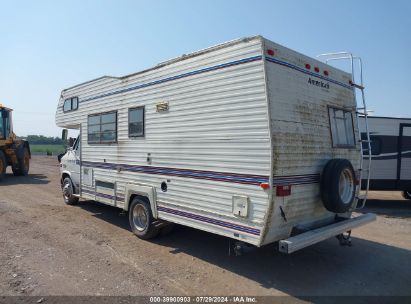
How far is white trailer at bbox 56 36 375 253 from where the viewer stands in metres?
4.93

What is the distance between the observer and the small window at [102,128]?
788 cm

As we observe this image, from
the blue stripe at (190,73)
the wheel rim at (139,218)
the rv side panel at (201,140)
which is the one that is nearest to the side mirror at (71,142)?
the blue stripe at (190,73)

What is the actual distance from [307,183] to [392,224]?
16.5 ft

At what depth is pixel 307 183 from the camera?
5422 millimetres

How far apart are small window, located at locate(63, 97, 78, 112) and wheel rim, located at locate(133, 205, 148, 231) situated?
3.64 m

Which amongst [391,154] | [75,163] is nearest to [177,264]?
[75,163]

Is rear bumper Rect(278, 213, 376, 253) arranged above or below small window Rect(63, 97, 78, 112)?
below

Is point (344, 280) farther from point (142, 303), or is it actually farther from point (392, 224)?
point (392, 224)

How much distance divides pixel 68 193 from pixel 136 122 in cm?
443

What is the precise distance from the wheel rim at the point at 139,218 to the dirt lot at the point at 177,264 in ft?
0.96

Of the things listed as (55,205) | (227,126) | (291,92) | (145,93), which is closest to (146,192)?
(145,93)

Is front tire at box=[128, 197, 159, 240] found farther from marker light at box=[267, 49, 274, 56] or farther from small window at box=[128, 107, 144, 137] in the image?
marker light at box=[267, 49, 274, 56]

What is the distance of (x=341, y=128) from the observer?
Answer: 6406mm

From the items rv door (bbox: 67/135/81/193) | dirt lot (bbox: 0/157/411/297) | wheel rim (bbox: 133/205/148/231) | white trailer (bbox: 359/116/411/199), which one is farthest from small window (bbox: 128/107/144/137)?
white trailer (bbox: 359/116/411/199)
